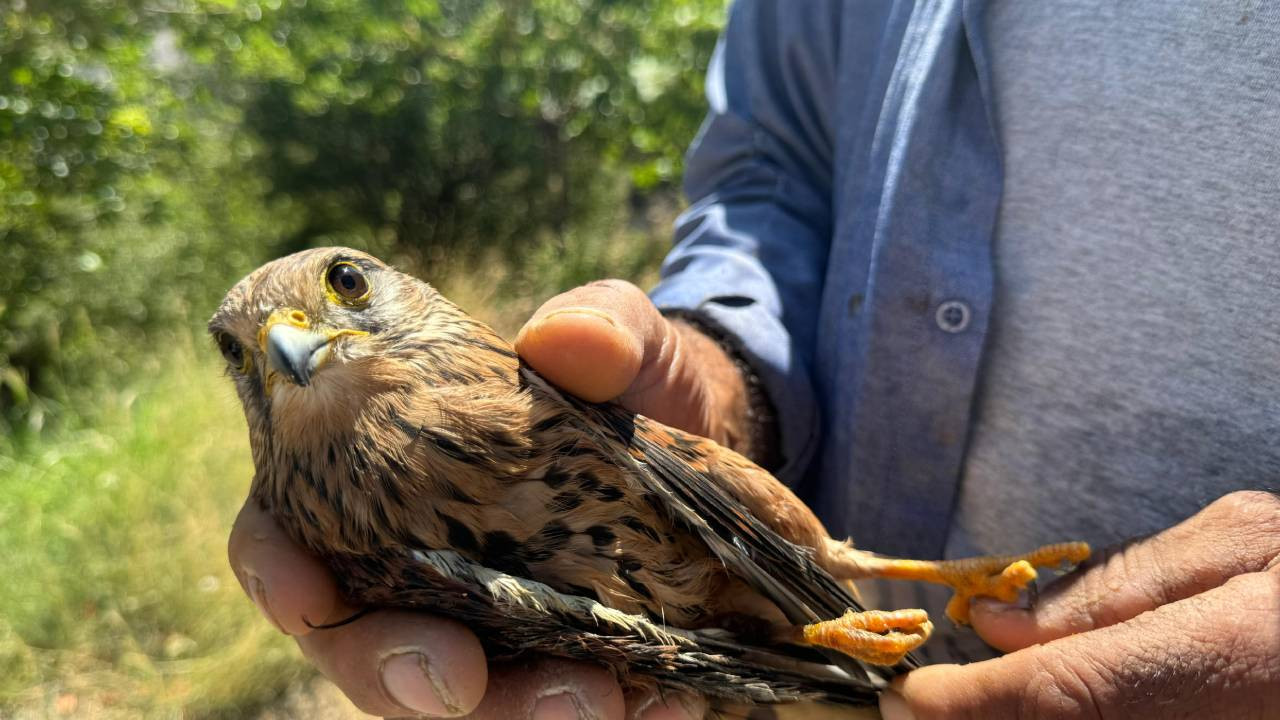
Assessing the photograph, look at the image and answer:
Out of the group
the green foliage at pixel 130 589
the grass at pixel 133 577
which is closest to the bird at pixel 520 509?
the grass at pixel 133 577

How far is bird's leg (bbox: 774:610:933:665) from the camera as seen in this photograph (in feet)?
5.30

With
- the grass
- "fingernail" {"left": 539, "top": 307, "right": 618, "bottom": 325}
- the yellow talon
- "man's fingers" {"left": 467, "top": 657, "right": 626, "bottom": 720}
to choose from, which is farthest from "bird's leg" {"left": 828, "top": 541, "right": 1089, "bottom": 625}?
the grass

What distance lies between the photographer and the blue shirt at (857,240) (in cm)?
184

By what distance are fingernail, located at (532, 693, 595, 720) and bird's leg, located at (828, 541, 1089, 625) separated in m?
0.72

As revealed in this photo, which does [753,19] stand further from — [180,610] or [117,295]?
[117,295]

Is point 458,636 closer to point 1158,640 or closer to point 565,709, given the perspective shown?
point 565,709

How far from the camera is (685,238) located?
9.10 ft

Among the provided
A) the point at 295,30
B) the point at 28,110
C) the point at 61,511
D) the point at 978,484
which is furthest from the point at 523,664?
the point at 295,30

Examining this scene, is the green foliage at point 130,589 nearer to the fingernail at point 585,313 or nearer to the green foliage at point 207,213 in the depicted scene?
the green foliage at point 207,213

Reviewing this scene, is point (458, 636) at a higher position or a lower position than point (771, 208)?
lower

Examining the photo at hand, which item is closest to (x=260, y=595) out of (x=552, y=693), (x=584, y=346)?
(x=552, y=693)

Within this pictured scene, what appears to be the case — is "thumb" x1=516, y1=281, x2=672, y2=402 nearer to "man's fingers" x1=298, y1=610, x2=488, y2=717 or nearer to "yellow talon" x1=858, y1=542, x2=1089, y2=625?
"man's fingers" x1=298, y1=610, x2=488, y2=717

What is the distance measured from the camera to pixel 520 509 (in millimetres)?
1521

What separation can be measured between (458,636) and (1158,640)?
1.34 m
